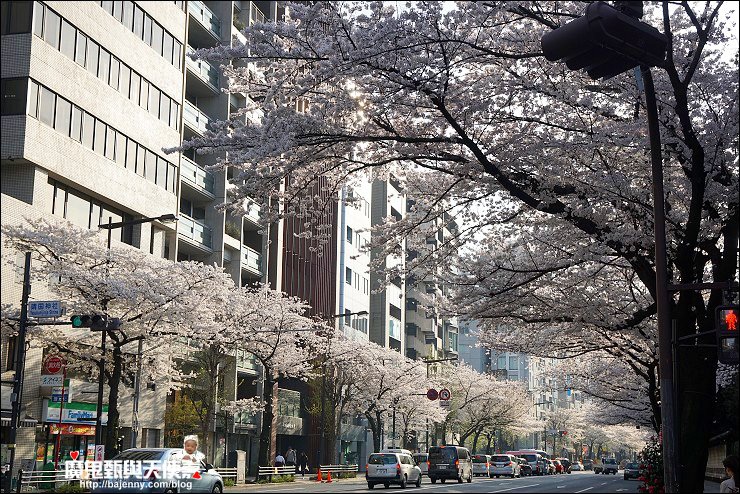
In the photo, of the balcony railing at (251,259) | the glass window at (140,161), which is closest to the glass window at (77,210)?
the glass window at (140,161)

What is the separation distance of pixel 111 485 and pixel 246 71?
9066 mm

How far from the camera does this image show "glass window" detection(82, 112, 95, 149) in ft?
121

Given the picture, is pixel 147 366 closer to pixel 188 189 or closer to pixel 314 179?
pixel 188 189

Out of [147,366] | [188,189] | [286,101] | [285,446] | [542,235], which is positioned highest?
[188,189]

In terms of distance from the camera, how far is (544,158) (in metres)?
16.4

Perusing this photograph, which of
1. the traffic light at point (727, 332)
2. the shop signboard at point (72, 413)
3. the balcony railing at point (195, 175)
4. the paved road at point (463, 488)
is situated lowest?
the paved road at point (463, 488)

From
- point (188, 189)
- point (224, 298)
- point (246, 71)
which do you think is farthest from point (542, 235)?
point (188, 189)

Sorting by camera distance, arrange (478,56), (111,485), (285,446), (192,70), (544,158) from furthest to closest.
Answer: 1. (285,446)
2. (192,70)
3. (111,485)
4. (544,158)
5. (478,56)

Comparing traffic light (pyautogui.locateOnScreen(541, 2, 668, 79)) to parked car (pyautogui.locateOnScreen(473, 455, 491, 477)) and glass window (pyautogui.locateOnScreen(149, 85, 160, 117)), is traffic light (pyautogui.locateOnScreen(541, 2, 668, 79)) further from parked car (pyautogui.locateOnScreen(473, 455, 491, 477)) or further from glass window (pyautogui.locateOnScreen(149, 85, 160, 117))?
parked car (pyautogui.locateOnScreen(473, 455, 491, 477))

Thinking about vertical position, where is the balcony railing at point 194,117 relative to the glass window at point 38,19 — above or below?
above

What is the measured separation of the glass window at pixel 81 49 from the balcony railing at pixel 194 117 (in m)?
10.3

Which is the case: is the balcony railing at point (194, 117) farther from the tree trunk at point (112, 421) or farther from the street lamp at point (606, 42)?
the street lamp at point (606, 42)

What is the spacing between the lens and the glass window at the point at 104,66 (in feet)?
127

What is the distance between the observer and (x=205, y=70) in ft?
164
